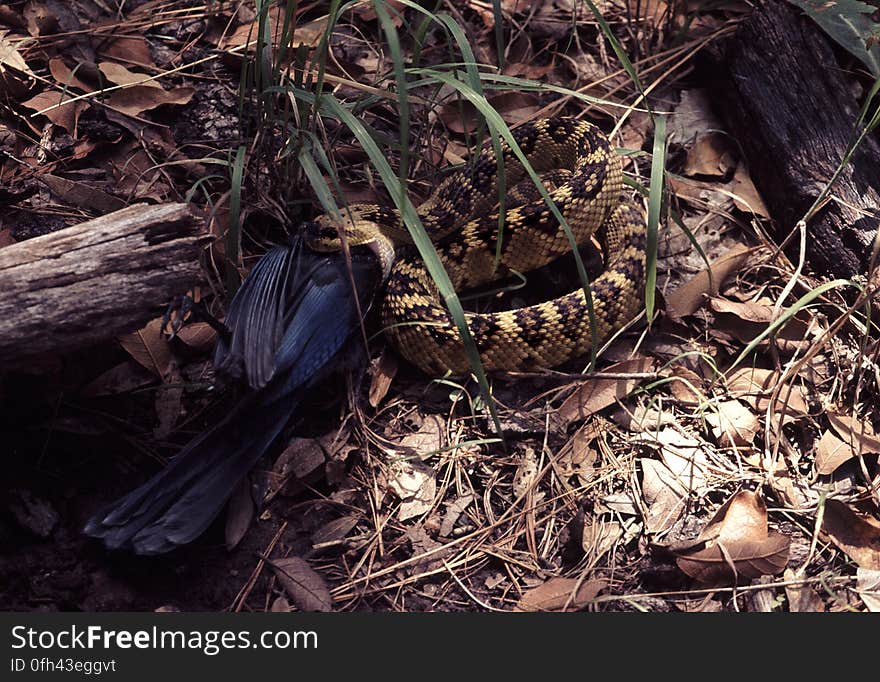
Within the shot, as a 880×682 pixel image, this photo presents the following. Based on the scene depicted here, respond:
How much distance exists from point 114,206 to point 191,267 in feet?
4.59

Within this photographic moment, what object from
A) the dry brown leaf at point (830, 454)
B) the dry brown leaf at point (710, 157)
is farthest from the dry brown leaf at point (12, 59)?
the dry brown leaf at point (830, 454)

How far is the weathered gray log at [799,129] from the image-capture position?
4168mm

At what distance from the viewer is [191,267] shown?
288cm

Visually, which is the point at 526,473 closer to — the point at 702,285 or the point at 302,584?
the point at 302,584

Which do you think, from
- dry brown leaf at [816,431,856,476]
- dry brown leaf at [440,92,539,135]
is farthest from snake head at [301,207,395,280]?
dry brown leaf at [816,431,856,476]

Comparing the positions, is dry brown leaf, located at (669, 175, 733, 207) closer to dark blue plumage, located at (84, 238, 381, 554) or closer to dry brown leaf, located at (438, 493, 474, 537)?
dark blue plumage, located at (84, 238, 381, 554)

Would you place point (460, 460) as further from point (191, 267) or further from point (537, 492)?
point (191, 267)

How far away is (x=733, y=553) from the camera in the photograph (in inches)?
125

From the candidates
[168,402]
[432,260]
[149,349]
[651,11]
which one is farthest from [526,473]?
[651,11]

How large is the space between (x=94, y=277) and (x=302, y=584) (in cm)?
135

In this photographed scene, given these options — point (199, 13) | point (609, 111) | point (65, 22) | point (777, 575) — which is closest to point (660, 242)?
point (609, 111)

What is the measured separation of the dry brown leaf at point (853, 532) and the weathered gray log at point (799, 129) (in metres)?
1.32

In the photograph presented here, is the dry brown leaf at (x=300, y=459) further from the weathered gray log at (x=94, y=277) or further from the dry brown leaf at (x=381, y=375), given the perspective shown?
the weathered gray log at (x=94, y=277)

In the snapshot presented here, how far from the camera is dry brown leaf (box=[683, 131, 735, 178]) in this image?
4711 millimetres
